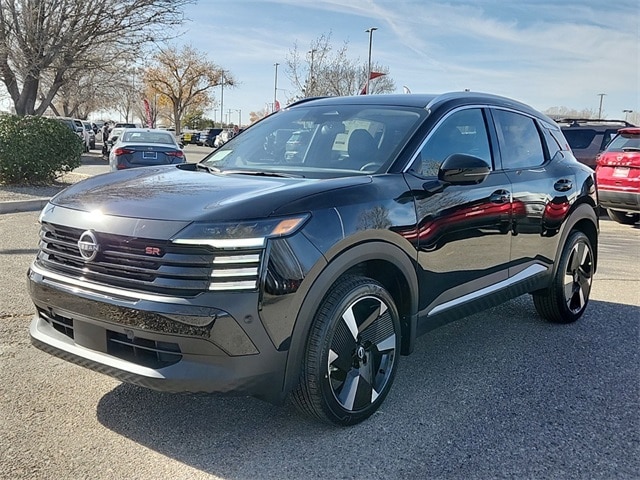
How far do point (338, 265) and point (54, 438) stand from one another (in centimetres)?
166

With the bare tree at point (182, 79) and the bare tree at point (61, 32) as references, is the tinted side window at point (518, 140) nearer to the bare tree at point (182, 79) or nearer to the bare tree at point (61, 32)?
the bare tree at point (61, 32)

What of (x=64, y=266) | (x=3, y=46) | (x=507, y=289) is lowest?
(x=507, y=289)

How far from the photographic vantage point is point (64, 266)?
297cm

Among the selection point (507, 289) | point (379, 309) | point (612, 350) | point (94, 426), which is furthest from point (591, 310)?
point (94, 426)

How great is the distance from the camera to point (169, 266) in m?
2.63

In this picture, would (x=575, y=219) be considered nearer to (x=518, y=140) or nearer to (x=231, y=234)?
(x=518, y=140)

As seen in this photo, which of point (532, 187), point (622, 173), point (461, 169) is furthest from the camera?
point (622, 173)

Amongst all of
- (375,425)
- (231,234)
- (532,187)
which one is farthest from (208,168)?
(532,187)

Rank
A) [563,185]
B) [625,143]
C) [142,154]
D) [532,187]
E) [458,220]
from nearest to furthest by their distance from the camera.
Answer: [458,220] → [532,187] → [563,185] → [625,143] → [142,154]

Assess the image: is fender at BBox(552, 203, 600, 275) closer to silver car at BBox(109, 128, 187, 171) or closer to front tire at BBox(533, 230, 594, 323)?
front tire at BBox(533, 230, 594, 323)

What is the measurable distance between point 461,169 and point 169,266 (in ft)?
6.04

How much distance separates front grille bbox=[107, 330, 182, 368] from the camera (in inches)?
105

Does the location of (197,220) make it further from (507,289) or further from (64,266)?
(507,289)

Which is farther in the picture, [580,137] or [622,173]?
[580,137]
